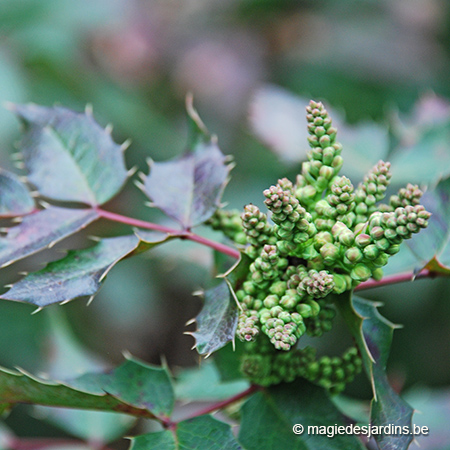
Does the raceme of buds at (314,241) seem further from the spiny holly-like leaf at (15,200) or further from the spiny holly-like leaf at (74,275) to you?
the spiny holly-like leaf at (15,200)

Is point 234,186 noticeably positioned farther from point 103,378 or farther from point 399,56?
point 103,378

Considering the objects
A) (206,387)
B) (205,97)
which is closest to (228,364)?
(206,387)

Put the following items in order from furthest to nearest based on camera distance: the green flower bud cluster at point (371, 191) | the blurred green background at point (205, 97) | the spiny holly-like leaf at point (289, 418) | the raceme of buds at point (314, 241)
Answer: the blurred green background at point (205, 97) → the spiny holly-like leaf at point (289, 418) → the green flower bud cluster at point (371, 191) → the raceme of buds at point (314, 241)

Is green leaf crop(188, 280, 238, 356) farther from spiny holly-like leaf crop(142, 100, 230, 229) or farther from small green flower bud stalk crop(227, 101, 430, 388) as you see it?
spiny holly-like leaf crop(142, 100, 230, 229)

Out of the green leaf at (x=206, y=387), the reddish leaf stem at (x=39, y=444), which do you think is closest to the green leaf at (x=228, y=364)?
the green leaf at (x=206, y=387)

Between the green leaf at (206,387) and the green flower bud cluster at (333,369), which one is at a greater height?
the green flower bud cluster at (333,369)

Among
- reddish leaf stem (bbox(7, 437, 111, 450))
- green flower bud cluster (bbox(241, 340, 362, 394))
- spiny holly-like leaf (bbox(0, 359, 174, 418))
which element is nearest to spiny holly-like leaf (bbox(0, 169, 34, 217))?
spiny holly-like leaf (bbox(0, 359, 174, 418))

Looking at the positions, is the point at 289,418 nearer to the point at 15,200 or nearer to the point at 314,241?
the point at 314,241
